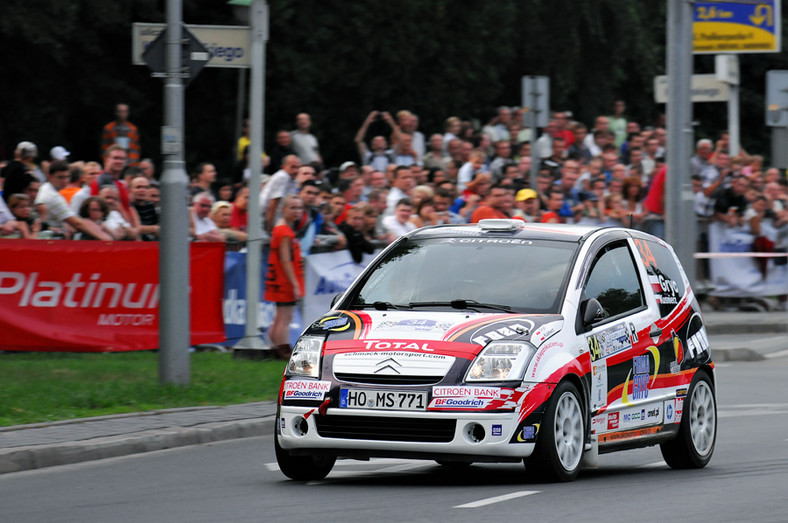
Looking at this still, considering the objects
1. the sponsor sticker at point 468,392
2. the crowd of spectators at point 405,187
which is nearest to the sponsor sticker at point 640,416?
the sponsor sticker at point 468,392

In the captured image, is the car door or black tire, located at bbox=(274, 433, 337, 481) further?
the car door

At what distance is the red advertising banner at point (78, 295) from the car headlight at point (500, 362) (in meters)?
8.45

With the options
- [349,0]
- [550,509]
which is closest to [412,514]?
[550,509]

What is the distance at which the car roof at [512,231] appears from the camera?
36.1 feet

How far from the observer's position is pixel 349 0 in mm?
30406

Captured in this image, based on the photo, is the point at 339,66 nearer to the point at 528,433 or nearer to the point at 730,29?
the point at 730,29

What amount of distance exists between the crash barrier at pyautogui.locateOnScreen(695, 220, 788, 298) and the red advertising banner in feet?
35.1

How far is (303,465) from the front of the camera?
10.3 m

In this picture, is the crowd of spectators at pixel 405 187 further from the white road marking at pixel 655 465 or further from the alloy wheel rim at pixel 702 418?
the white road marking at pixel 655 465

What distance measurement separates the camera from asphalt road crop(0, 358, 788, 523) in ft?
29.1

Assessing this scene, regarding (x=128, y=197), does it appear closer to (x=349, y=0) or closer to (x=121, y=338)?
(x=121, y=338)

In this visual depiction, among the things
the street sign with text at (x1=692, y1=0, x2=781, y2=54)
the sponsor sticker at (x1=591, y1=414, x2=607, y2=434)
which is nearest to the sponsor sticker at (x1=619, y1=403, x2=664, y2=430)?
→ the sponsor sticker at (x1=591, y1=414, x2=607, y2=434)

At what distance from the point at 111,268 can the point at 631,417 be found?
808 centimetres

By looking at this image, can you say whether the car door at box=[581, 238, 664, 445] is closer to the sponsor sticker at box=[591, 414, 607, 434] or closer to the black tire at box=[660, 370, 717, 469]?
the sponsor sticker at box=[591, 414, 607, 434]
